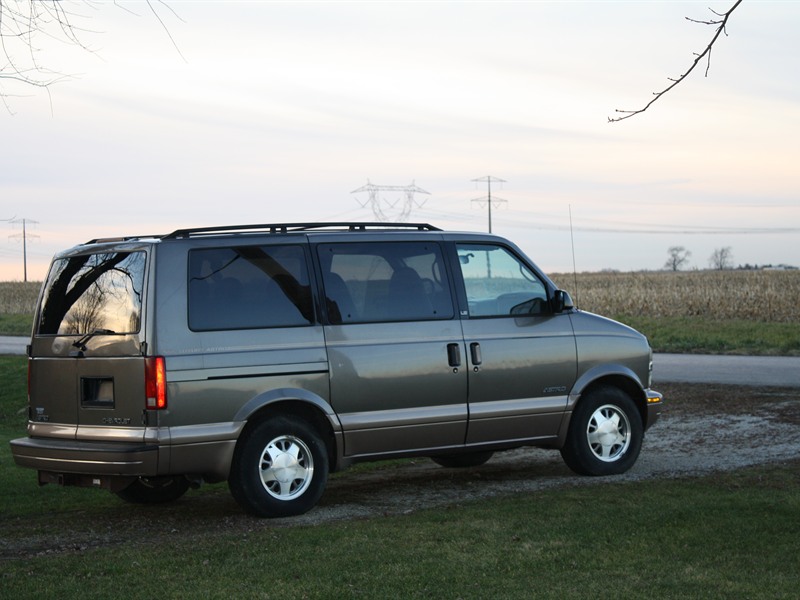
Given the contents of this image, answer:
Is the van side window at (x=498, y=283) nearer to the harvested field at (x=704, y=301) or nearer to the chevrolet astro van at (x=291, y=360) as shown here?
the chevrolet astro van at (x=291, y=360)

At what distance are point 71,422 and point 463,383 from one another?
3076mm

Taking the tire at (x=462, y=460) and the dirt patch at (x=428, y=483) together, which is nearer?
the dirt patch at (x=428, y=483)

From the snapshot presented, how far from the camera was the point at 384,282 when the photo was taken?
9.36m

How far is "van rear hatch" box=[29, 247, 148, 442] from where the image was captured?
8328 mm

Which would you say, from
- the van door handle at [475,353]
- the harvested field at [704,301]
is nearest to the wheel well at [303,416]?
the van door handle at [475,353]

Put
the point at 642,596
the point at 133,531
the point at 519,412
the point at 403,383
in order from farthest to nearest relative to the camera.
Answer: the point at 519,412, the point at 403,383, the point at 133,531, the point at 642,596

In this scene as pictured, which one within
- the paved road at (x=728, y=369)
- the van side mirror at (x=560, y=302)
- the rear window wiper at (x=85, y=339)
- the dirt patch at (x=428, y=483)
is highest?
the van side mirror at (x=560, y=302)

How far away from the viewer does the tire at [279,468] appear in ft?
28.1

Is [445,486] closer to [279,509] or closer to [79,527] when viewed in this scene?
[279,509]

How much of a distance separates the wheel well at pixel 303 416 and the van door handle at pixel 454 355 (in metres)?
1.16

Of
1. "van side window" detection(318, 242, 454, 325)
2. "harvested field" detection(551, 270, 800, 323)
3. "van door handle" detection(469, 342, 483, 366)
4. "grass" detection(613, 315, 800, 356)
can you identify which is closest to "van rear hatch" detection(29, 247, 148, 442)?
"van side window" detection(318, 242, 454, 325)

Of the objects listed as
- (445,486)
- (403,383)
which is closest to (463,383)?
(403,383)

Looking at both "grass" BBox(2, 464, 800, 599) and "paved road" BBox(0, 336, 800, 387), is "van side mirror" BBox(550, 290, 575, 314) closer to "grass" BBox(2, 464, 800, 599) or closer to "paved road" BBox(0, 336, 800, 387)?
"grass" BBox(2, 464, 800, 599)

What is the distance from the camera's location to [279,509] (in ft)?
28.5
